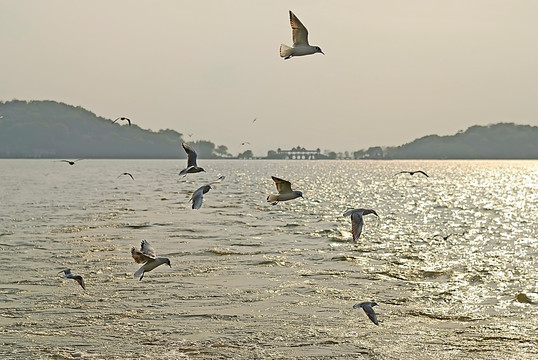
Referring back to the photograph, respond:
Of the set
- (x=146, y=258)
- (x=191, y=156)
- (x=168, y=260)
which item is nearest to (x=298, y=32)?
(x=191, y=156)

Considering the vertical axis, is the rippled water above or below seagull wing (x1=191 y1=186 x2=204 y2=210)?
below

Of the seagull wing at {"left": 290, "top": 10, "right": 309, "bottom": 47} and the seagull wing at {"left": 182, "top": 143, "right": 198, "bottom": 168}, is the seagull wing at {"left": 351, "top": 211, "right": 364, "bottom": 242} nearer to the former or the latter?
the seagull wing at {"left": 290, "top": 10, "right": 309, "bottom": 47}

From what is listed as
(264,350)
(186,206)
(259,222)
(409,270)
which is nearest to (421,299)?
(409,270)

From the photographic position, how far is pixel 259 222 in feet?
144

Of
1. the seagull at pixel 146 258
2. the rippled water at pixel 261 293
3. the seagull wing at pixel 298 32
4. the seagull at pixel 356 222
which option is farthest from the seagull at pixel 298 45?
the rippled water at pixel 261 293

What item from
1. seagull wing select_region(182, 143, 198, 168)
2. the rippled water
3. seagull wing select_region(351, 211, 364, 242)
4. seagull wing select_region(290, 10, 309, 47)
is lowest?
the rippled water

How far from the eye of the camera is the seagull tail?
15239 millimetres

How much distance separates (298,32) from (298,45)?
320 millimetres

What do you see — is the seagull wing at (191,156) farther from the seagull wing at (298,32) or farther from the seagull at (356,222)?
the seagull at (356,222)

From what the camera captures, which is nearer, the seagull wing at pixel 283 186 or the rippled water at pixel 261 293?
the seagull wing at pixel 283 186

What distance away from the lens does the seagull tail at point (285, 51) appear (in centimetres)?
1524

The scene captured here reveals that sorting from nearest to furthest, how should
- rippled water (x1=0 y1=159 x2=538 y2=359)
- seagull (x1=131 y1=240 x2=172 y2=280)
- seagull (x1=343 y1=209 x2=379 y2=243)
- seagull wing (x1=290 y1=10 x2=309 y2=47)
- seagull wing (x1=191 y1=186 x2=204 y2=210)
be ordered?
1. seagull (x1=131 y1=240 x2=172 y2=280)
2. seagull wing (x1=191 y1=186 x2=204 y2=210)
3. seagull (x1=343 y1=209 x2=379 y2=243)
4. seagull wing (x1=290 y1=10 x2=309 y2=47)
5. rippled water (x1=0 y1=159 x2=538 y2=359)

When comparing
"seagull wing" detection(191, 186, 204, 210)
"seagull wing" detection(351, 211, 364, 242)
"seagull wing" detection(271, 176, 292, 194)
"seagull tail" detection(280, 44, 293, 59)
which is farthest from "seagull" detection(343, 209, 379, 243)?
"seagull tail" detection(280, 44, 293, 59)

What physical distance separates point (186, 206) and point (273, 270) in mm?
31180
